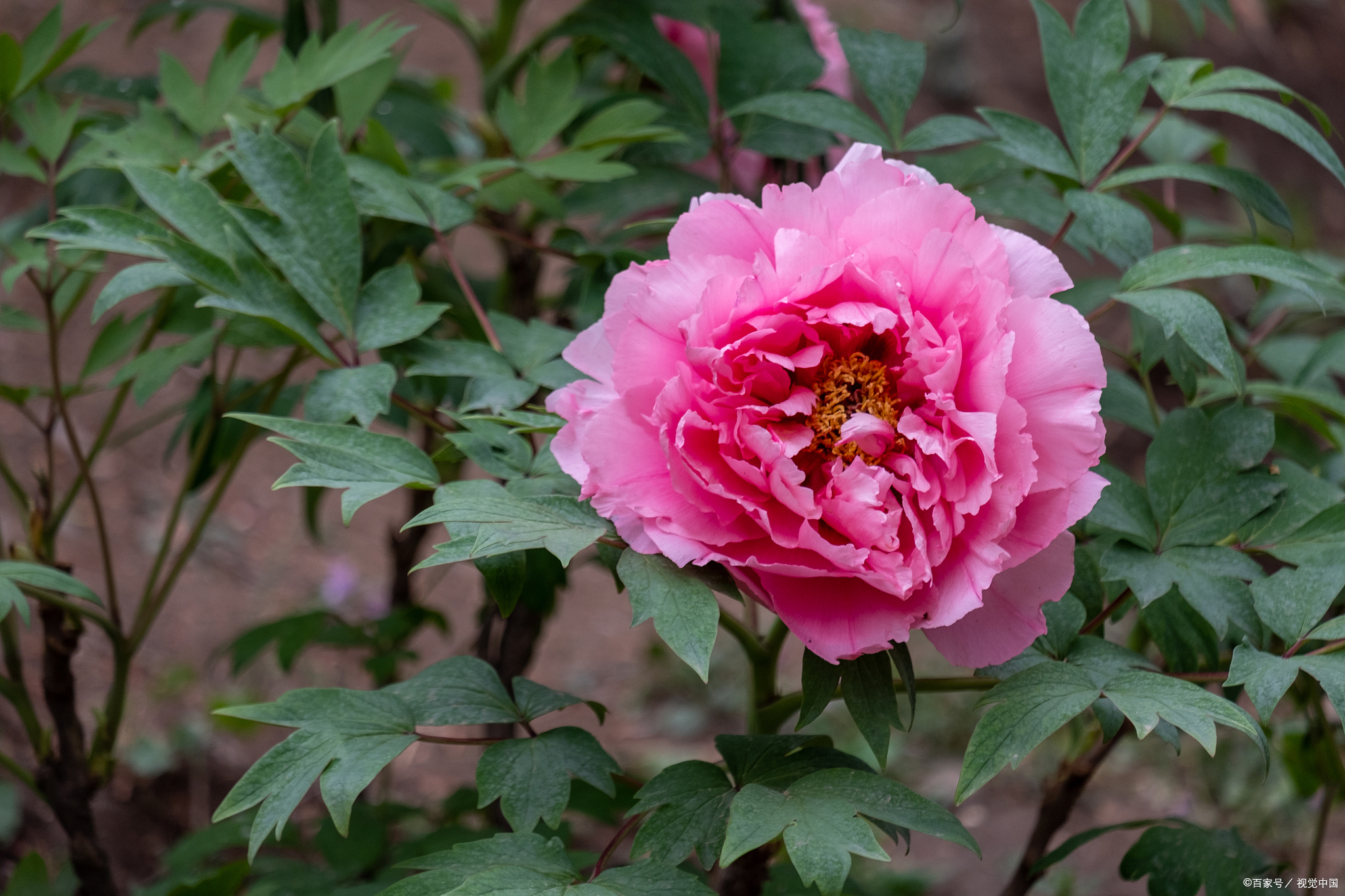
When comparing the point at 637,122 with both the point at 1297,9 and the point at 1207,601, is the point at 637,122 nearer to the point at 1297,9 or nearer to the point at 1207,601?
the point at 1207,601

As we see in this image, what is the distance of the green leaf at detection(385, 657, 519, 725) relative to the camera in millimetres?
638

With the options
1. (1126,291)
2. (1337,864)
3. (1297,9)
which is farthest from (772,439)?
(1297,9)

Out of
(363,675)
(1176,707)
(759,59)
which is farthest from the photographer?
(363,675)

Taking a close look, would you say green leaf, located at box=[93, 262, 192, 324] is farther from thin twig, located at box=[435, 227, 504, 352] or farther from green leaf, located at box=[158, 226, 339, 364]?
thin twig, located at box=[435, 227, 504, 352]

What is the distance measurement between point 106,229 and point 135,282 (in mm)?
51

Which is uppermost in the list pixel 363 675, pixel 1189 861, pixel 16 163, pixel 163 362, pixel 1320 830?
pixel 16 163

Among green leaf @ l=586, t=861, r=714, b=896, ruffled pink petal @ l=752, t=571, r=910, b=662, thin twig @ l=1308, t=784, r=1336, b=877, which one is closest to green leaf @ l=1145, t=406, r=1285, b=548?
ruffled pink petal @ l=752, t=571, r=910, b=662

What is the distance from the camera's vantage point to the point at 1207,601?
2.03 ft

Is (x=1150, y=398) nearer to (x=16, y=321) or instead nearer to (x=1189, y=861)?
(x=1189, y=861)

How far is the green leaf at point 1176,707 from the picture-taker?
502 mm

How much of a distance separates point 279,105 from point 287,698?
1.56ft

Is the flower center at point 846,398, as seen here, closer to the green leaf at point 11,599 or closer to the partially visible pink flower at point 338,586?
the green leaf at point 11,599

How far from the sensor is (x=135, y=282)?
28.0 inches

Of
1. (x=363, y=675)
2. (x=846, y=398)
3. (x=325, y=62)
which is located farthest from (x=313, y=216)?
(x=363, y=675)
